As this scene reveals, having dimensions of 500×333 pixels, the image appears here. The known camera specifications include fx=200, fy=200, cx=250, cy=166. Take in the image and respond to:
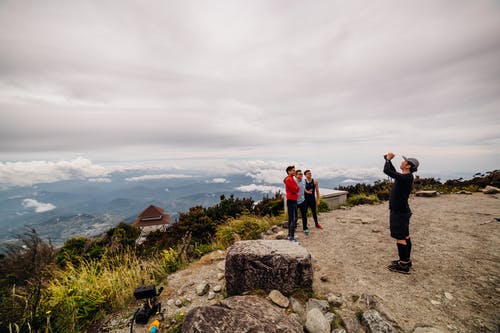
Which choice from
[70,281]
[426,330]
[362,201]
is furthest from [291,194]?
[362,201]

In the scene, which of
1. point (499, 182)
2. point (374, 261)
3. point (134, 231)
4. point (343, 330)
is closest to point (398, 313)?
point (343, 330)

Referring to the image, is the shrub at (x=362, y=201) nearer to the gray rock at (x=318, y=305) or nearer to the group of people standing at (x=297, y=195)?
the group of people standing at (x=297, y=195)

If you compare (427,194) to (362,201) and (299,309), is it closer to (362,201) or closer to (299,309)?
(362,201)

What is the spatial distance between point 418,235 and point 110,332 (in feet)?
29.4

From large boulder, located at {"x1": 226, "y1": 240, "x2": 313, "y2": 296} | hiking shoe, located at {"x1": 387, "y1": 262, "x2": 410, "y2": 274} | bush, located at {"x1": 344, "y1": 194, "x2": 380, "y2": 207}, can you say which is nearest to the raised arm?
hiking shoe, located at {"x1": 387, "y1": 262, "x2": 410, "y2": 274}

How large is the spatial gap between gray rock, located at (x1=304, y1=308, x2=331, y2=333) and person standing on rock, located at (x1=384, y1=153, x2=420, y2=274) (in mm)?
Answer: 2728

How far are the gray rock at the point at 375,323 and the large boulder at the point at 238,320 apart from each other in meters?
1.12

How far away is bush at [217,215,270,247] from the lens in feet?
25.0

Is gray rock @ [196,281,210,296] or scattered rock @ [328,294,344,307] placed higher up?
scattered rock @ [328,294,344,307]

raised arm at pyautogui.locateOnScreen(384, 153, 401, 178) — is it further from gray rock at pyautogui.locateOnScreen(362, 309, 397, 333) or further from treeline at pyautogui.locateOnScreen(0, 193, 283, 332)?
treeline at pyautogui.locateOnScreen(0, 193, 283, 332)

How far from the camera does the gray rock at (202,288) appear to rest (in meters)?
4.38

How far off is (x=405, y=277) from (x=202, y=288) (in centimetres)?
457

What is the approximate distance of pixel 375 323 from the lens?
311 cm

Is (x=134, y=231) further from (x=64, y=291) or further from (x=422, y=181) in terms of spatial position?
(x=422, y=181)
